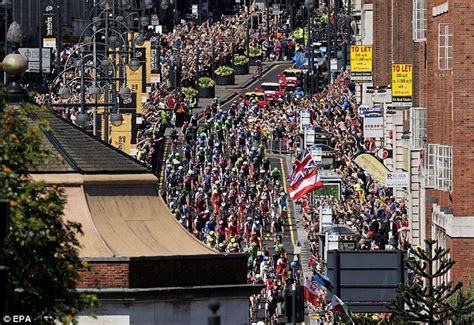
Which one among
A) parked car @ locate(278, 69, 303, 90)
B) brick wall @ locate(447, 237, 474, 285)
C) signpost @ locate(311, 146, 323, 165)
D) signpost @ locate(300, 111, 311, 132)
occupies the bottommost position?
brick wall @ locate(447, 237, 474, 285)

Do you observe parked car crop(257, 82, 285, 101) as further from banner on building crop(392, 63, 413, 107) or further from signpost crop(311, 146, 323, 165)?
signpost crop(311, 146, 323, 165)

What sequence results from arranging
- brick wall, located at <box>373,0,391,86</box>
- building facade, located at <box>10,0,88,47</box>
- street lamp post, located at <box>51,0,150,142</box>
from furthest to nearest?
1. building facade, located at <box>10,0,88,47</box>
2. brick wall, located at <box>373,0,391,86</box>
3. street lamp post, located at <box>51,0,150,142</box>

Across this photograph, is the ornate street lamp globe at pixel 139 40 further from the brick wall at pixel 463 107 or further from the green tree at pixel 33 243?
the green tree at pixel 33 243

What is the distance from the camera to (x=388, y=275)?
50.8 m

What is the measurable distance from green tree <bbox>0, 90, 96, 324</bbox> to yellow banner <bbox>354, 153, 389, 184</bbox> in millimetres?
44232

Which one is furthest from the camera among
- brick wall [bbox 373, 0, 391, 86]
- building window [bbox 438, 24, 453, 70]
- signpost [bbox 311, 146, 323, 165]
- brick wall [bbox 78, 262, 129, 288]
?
brick wall [bbox 373, 0, 391, 86]

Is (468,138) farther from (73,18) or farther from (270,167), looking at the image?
(73,18)

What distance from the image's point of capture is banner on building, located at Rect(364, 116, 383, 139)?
3297 inches

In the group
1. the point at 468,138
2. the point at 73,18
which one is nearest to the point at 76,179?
the point at 468,138

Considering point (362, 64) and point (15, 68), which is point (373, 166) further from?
point (15, 68)

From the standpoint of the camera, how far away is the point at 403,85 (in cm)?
8138

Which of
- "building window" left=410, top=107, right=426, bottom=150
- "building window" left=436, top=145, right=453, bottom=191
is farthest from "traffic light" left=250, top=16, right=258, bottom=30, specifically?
"building window" left=436, top=145, right=453, bottom=191

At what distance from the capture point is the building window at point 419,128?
68125 mm

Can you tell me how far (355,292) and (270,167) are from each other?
A: 4648 centimetres
